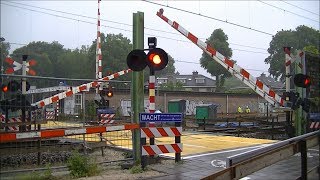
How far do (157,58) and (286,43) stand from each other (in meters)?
69.7

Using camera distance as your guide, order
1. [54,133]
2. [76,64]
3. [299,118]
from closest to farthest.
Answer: [54,133] → [299,118] → [76,64]

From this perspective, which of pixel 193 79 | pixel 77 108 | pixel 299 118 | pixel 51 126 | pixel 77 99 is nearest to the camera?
pixel 51 126

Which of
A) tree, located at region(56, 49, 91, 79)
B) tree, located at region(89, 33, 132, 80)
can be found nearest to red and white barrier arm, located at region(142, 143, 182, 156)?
tree, located at region(89, 33, 132, 80)

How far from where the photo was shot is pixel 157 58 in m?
7.79

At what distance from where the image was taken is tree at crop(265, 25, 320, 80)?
68938mm

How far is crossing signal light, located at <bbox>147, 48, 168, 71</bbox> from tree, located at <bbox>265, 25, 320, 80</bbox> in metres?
63.7

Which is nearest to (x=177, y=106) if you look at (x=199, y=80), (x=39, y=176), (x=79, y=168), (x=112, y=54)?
(x=79, y=168)

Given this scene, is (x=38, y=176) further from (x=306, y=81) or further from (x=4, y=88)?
(x=306, y=81)

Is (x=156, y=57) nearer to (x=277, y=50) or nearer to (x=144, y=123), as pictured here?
(x=144, y=123)

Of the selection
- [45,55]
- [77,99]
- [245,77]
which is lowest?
[77,99]

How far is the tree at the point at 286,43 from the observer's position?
68938mm

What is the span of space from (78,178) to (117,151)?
3.73 m

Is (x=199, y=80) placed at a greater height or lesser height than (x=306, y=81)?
greater

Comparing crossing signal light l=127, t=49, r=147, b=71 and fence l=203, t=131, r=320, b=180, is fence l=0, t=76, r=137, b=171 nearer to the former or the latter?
crossing signal light l=127, t=49, r=147, b=71
